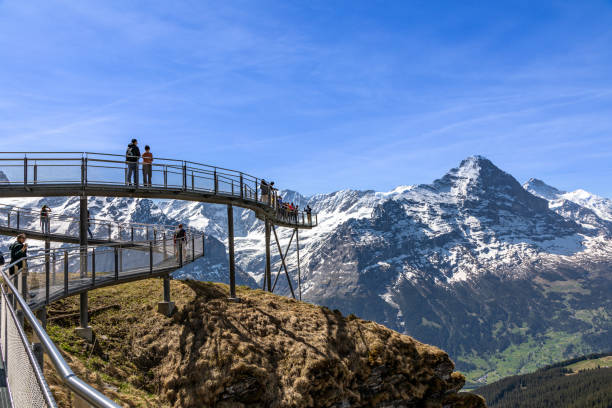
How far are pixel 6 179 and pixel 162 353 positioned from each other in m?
14.0

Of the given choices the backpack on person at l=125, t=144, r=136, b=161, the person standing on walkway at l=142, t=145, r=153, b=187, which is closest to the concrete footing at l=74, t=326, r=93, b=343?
the person standing on walkway at l=142, t=145, r=153, b=187

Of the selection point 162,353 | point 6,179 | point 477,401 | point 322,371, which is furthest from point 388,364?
point 6,179

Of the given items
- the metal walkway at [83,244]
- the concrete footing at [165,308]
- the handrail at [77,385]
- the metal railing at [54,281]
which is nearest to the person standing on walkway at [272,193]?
the metal walkway at [83,244]

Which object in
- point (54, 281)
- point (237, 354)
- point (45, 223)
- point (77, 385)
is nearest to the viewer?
point (77, 385)

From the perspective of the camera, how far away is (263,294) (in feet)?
125

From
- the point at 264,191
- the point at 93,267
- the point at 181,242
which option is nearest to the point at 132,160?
the point at 181,242

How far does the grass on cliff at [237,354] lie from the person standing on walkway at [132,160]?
23.8 feet

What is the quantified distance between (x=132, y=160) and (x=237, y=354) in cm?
1468

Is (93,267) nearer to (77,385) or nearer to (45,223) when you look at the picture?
(45,223)

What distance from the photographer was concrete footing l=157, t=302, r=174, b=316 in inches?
1182

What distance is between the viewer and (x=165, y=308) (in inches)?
1184

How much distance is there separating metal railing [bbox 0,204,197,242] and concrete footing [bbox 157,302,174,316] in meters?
7.65

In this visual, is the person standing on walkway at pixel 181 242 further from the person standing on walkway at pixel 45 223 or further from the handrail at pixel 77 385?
the handrail at pixel 77 385

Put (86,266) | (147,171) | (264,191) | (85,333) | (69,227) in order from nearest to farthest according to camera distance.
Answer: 1. (86,266)
2. (85,333)
3. (147,171)
4. (69,227)
5. (264,191)
